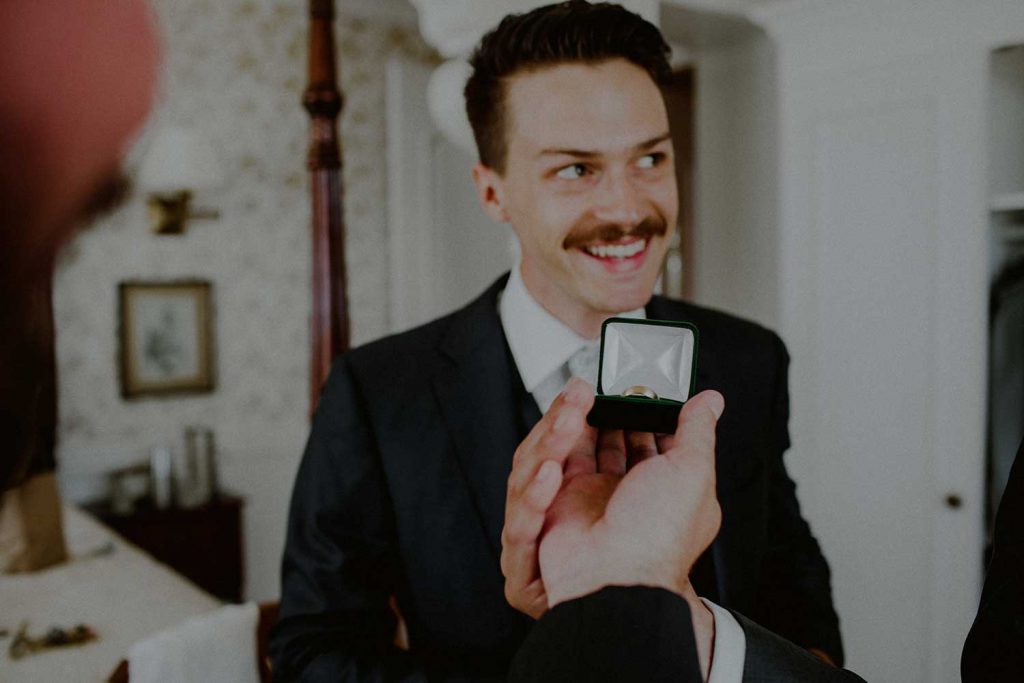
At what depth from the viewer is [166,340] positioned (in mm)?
3332

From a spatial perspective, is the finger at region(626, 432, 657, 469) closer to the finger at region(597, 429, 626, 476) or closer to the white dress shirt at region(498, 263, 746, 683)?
the finger at region(597, 429, 626, 476)

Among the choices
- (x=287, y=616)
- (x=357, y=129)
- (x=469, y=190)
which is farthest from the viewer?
(x=469, y=190)

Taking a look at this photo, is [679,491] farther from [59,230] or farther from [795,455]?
[795,455]

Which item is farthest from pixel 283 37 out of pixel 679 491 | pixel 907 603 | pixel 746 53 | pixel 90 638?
pixel 679 491

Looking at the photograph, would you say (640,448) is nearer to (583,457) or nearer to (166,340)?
(583,457)

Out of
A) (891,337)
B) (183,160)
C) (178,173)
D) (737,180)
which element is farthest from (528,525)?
(737,180)

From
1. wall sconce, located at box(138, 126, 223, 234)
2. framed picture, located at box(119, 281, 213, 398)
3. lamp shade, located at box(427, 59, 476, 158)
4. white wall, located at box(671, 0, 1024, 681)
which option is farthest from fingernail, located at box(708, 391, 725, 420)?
framed picture, located at box(119, 281, 213, 398)

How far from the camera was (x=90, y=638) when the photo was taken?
1749 millimetres

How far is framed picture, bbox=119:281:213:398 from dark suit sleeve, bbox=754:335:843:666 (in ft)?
8.69

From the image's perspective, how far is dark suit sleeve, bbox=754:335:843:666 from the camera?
3.45ft

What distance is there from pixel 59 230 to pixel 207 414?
3.25 metres

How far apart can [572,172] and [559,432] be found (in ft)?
1.43

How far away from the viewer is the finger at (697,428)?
57 cm

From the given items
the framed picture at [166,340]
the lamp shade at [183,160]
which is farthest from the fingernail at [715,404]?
the framed picture at [166,340]
